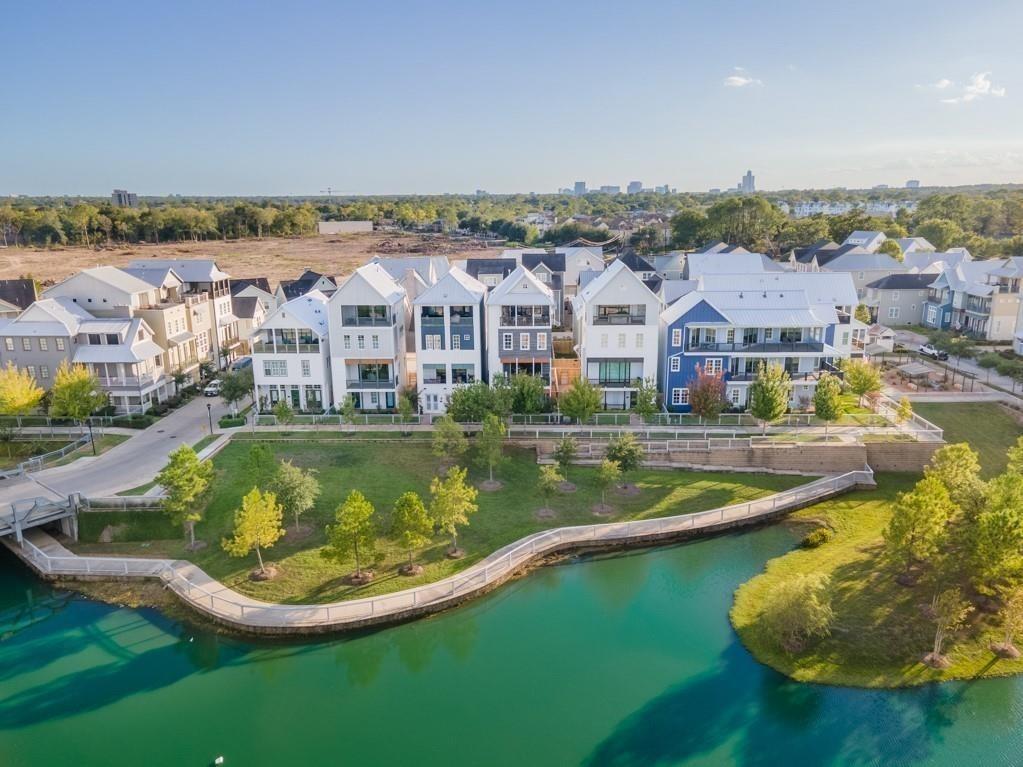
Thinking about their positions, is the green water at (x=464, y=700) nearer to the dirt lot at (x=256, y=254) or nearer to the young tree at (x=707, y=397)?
the young tree at (x=707, y=397)

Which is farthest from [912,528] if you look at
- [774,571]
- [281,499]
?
[281,499]

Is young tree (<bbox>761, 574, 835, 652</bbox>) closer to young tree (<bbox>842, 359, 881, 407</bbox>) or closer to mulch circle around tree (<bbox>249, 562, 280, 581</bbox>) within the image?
mulch circle around tree (<bbox>249, 562, 280, 581</bbox>)

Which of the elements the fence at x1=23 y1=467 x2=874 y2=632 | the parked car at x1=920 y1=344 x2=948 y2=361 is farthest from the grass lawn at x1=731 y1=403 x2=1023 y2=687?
the parked car at x1=920 y1=344 x2=948 y2=361

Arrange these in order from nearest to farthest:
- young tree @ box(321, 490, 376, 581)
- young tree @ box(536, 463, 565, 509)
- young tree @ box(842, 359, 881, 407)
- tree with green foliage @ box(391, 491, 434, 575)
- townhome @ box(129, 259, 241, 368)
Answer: young tree @ box(321, 490, 376, 581) → tree with green foliage @ box(391, 491, 434, 575) → young tree @ box(536, 463, 565, 509) → young tree @ box(842, 359, 881, 407) → townhome @ box(129, 259, 241, 368)

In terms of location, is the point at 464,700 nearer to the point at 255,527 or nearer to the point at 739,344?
the point at 255,527

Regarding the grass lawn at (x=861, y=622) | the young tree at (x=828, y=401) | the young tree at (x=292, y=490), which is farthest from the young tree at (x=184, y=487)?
the young tree at (x=828, y=401)

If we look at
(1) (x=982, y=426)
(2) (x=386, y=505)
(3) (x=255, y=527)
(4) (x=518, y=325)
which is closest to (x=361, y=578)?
(3) (x=255, y=527)
